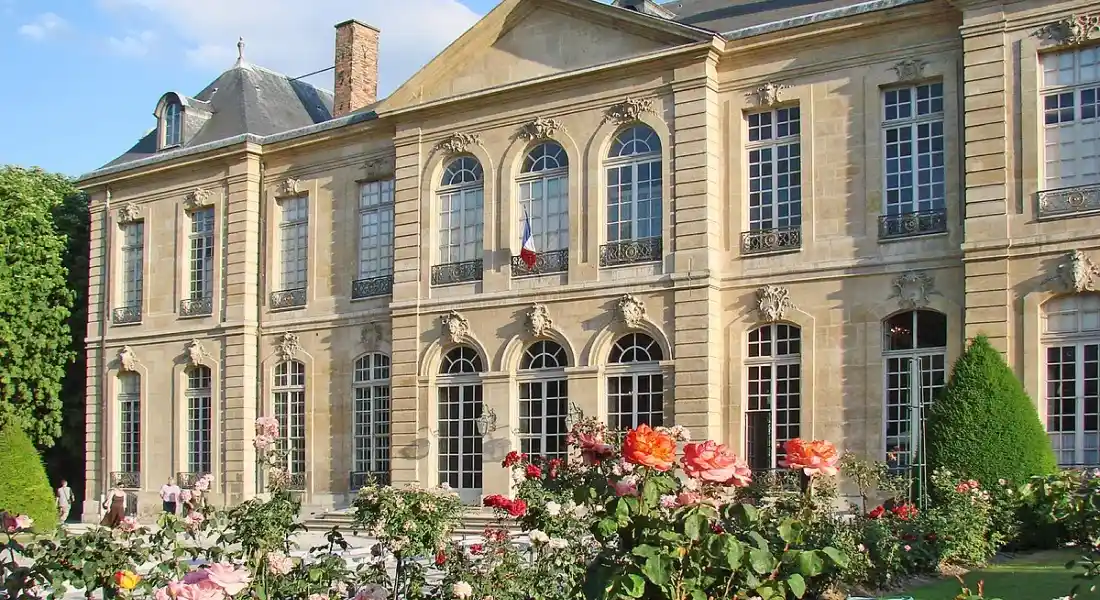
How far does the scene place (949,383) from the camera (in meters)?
15.1

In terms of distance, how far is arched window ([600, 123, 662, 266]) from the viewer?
18.4 meters

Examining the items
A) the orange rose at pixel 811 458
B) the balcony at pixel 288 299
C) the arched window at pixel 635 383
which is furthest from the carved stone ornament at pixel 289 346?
the orange rose at pixel 811 458

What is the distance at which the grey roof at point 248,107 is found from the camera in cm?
2484

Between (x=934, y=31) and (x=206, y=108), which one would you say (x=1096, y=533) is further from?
(x=206, y=108)

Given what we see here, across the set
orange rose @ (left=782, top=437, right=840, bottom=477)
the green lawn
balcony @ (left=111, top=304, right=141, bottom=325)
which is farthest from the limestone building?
orange rose @ (left=782, top=437, right=840, bottom=477)

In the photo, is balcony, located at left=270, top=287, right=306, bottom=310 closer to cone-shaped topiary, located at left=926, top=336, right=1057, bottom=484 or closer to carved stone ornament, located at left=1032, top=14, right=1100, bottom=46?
cone-shaped topiary, located at left=926, top=336, right=1057, bottom=484

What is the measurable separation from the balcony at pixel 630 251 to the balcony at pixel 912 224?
313 centimetres

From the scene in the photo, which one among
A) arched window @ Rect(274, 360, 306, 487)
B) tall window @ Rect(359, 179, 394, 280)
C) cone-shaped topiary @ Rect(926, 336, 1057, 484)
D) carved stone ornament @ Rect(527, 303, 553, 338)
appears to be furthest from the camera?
arched window @ Rect(274, 360, 306, 487)

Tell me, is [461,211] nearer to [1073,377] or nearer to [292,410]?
[292,410]

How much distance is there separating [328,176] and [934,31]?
35.3ft

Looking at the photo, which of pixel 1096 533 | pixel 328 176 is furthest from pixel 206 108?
pixel 1096 533

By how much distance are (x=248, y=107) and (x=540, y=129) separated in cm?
797

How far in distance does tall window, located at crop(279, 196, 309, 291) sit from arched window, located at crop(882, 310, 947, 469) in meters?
10.7

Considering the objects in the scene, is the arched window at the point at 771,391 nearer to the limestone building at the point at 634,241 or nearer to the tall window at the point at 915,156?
the limestone building at the point at 634,241
